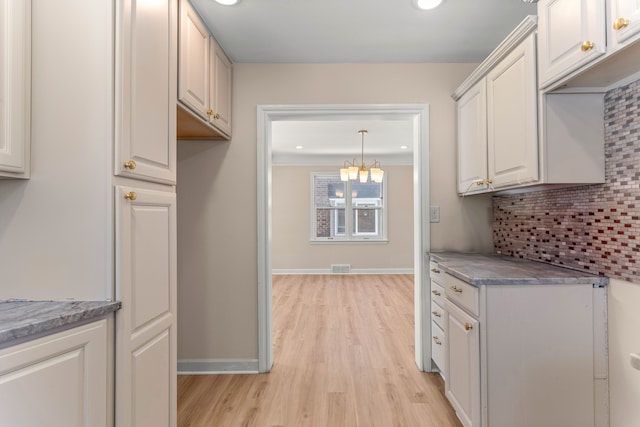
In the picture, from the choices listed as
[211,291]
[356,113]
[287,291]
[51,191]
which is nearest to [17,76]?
[51,191]

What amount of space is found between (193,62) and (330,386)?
2272 mm

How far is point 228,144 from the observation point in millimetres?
2584

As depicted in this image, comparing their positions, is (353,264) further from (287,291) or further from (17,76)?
(17,76)

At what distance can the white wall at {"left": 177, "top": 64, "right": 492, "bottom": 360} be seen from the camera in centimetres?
258

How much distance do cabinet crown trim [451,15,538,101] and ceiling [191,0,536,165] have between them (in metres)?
0.28

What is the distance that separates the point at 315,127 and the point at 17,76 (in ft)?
11.8

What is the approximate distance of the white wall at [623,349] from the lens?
1.41m

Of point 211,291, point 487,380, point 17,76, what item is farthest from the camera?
point 211,291

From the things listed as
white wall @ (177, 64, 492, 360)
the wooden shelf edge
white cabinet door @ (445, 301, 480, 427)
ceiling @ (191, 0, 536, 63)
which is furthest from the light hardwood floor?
ceiling @ (191, 0, 536, 63)

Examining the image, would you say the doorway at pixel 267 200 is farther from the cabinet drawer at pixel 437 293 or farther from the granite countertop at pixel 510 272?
the granite countertop at pixel 510 272

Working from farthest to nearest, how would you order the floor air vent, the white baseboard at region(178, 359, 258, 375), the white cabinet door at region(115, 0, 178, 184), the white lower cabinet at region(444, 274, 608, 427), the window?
1. the window
2. the floor air vent
3. the white baseboard at region(178, 359, 258, 375)
4. the white lower cabinet at region(444, 274, 608, 427)
5. the white cabinet door at region(115, 0, 178, 184)

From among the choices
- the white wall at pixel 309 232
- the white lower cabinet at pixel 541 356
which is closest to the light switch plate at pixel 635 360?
the white lower cabinet at pixel 541 356

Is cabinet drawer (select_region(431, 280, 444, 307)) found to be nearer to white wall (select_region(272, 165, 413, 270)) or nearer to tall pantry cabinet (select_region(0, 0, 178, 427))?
tall pantry cabinet (select_region(0, 0, 178, 427))

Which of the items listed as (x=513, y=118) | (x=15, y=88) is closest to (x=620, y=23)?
(x=513, y=118)
